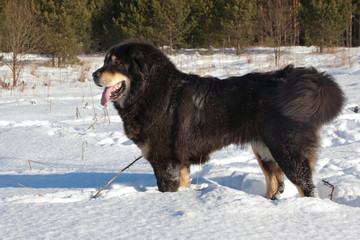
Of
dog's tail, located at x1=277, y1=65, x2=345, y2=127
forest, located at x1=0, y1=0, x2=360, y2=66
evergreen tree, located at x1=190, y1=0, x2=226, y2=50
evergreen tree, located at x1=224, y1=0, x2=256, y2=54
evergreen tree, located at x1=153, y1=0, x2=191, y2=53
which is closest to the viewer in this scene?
dog's tail, located at x1=277, y1=65, x2=345, y2=127

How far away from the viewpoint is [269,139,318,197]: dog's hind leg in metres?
2.84

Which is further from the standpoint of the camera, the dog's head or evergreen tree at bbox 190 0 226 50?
evergreen tree at bbox 190 0 226 50

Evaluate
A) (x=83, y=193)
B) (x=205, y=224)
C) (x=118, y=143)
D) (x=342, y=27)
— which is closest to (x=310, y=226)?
(x=205, y=224)

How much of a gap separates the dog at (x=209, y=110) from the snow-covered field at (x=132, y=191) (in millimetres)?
378

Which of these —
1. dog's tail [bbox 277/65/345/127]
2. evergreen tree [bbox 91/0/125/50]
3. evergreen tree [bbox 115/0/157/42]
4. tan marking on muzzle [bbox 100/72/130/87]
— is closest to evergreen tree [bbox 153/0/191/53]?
evergreen tree [bbox 115/0/157/42]

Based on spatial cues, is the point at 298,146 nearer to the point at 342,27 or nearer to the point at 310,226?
the point at 310,226

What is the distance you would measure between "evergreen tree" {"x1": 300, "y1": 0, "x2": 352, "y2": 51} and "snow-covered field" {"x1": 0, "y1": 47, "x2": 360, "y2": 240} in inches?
545

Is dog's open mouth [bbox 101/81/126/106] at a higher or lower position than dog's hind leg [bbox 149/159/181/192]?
higher

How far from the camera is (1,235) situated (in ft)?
5.86

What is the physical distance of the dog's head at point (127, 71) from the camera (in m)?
2.99

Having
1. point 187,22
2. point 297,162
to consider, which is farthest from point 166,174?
point 187,22

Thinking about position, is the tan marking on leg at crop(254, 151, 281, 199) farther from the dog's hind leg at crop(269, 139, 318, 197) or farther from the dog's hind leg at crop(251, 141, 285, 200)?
the dog's hind leg at crop(269, 139, 318, 197)

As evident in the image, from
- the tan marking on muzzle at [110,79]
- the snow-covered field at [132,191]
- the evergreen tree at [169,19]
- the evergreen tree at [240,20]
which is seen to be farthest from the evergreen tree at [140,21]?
the tan marking on muzzle at [110,79]

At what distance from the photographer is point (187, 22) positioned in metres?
24.0
